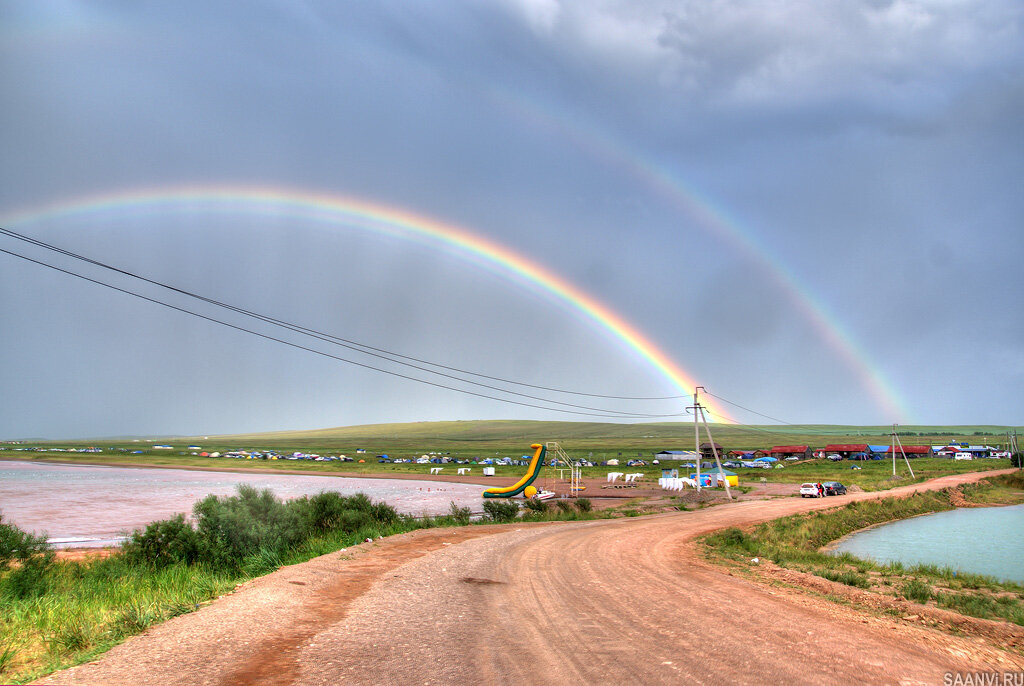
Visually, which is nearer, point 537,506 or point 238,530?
point 238,530

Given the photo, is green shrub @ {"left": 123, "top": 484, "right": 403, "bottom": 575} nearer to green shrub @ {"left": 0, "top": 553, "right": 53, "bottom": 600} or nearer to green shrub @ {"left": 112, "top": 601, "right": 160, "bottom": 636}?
green shrub @ {"left": 0, "top": 553, "right": 53, "bottom": 600}

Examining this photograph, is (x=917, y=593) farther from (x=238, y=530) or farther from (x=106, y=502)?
(x=106, y=502)

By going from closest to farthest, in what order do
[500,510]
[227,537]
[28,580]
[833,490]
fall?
[28,580]
[227,537]
[500,510]
[833,490]

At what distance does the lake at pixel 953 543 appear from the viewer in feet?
96.5

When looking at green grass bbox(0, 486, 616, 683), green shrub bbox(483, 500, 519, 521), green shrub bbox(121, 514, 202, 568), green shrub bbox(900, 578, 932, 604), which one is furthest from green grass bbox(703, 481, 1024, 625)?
green shrub bbox(121, 514, 202, 568)

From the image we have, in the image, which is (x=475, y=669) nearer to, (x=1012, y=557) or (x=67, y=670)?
(x=67, y=670)

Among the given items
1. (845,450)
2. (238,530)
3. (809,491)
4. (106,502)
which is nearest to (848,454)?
(845,450)

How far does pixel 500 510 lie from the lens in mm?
38469

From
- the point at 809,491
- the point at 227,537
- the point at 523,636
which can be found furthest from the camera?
the point at 809,491

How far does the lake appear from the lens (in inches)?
1158

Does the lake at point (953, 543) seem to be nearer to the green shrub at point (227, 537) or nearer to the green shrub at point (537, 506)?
the green shrub at point (537, 506)

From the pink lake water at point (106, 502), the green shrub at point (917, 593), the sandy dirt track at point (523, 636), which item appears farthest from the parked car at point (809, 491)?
the sandy dirt track at point (523, 636)

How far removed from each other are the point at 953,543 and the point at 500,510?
28011 millimetres

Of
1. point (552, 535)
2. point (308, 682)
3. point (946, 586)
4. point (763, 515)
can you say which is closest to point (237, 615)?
point (308, 682)
